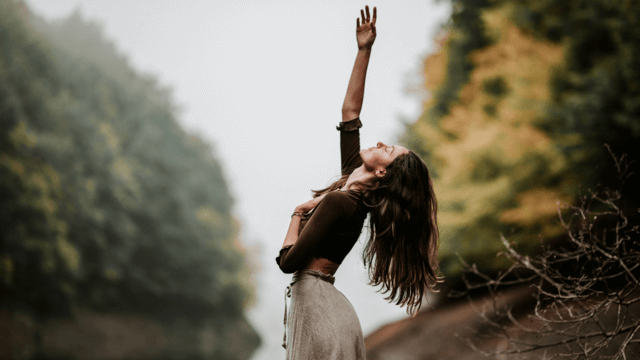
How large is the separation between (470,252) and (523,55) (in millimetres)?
3950

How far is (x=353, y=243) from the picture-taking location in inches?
91.4

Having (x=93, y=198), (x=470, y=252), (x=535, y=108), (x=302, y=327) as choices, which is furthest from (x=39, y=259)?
(x=302, y=327)

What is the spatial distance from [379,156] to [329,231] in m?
0.49

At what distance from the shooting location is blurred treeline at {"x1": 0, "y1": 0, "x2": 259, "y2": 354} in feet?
58.9

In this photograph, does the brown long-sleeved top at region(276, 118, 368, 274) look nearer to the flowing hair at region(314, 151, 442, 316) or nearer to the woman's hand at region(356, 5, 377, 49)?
the flowing hair at region(314, 151, 442, 316)

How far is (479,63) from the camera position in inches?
447

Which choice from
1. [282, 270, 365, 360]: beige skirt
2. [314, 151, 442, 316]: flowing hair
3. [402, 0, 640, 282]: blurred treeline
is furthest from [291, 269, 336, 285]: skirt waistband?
[402, 0, 640, 282]: blurred treeline

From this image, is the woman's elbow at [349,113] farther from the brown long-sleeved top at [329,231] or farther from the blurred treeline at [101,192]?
the blurred treeline at [101,192]

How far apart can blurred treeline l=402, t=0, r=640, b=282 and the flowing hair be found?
5561mm

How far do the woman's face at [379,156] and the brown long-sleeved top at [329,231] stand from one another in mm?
176

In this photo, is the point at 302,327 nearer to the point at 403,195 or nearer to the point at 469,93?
the point at 403,195

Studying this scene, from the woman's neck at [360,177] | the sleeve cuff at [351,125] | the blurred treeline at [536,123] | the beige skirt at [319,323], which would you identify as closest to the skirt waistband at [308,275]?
the beige skirt at [319,323]

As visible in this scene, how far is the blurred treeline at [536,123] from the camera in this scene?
7457 mm

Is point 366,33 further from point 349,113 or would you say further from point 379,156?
point 379,156
